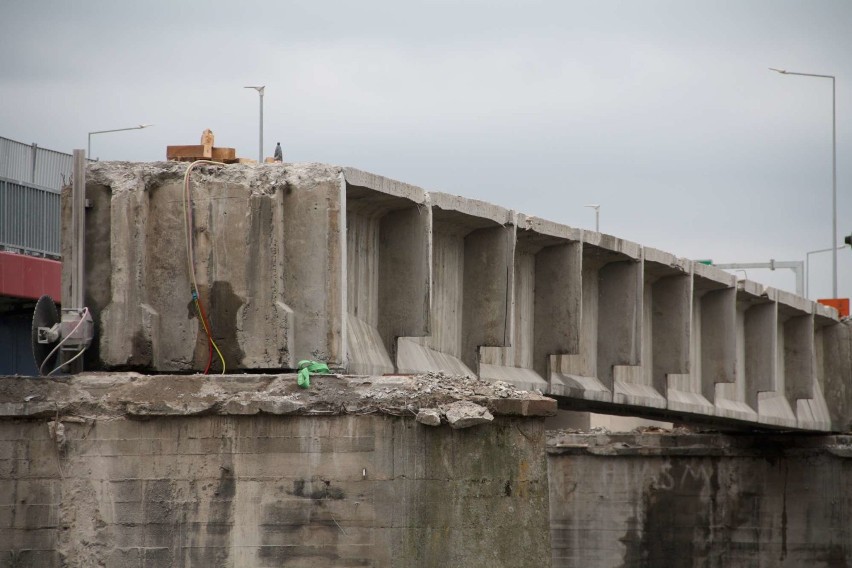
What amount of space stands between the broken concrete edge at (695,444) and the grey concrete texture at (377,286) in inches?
274

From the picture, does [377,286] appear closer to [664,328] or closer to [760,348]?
[664,328]

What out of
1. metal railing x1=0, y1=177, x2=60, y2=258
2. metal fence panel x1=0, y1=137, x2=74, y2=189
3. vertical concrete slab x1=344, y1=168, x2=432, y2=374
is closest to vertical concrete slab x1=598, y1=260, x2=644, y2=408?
vertical concrete slab x1=344, y1=168, x2=432, y2=374

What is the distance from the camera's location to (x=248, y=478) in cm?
1198

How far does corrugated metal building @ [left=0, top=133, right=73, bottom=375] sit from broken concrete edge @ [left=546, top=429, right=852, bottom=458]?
11.8 meters

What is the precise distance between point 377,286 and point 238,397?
145 inches

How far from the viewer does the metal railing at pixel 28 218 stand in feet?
105

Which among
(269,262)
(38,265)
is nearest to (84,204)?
(269,262)

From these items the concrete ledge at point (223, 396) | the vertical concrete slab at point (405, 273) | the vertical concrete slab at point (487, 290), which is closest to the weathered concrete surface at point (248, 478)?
the concrete ledge at point (223, 396)

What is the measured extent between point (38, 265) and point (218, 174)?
19464 mm

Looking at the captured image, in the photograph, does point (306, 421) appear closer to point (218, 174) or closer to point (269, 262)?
point (269, 262)

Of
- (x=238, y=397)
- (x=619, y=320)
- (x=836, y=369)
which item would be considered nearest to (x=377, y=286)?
(x=238, y=397)

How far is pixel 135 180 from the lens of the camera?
42.9 feet

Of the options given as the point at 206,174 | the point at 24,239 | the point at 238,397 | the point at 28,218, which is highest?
the point at 28,218

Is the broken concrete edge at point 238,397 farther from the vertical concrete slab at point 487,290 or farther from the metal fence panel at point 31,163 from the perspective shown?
the metal fence panel at point 31,163
